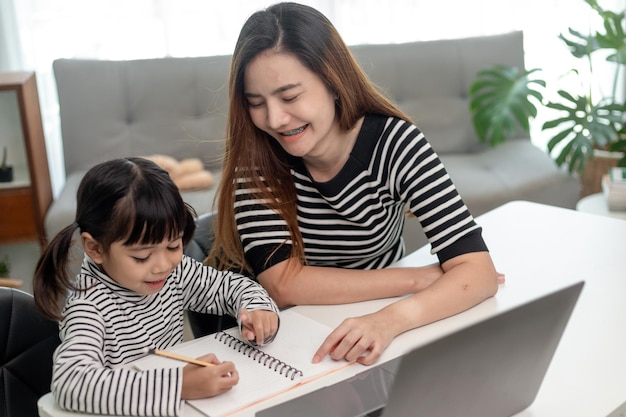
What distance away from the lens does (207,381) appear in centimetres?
108

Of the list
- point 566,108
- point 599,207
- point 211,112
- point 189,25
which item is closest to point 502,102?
point 566,108

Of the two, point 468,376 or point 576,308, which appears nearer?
point 468,376

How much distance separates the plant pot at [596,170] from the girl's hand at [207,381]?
9.08 ft

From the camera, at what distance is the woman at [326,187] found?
1.39 metres

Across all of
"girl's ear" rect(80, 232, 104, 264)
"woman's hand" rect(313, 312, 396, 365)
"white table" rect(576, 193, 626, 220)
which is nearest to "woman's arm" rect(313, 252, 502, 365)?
"woman's hand" rect(313, 312, 396, 365)

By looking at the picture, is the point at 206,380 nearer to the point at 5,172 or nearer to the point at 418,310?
the point at 418,310

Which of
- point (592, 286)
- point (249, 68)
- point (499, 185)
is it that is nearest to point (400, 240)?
point (592, 286)

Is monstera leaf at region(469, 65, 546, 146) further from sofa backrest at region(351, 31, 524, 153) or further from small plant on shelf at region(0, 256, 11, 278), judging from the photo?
small plant on shelf at region(0, 256, 11, 278)

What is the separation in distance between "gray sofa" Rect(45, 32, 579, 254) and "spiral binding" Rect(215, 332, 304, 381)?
5.92ft

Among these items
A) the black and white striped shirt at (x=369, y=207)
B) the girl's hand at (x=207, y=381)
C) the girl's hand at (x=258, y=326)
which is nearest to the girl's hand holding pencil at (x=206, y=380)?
the girl's hand at (x=207, y=381)

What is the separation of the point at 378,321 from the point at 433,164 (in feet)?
1.15

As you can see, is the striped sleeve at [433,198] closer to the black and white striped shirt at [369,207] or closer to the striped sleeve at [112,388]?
the black and white striped shirt at [369,207]

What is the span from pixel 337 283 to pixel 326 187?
19cm

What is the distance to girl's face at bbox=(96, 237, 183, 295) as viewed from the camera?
1199 mm
